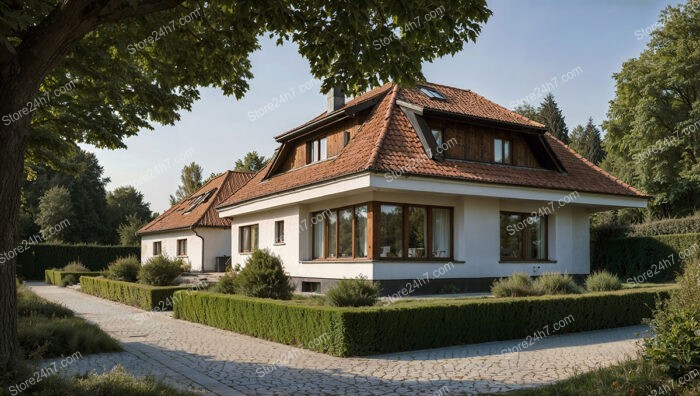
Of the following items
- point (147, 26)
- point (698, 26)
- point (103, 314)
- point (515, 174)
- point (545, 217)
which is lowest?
point (103, 314)

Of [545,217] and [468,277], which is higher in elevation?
[545,217]

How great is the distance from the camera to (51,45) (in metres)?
6.53

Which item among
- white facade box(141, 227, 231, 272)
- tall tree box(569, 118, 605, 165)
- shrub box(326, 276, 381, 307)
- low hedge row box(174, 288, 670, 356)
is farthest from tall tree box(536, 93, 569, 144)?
shrub box(326, 276, 381, 307)

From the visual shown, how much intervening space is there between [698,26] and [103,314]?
122 feet

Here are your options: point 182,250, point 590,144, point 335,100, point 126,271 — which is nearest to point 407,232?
point 335,100

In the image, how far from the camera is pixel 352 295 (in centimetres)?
1165

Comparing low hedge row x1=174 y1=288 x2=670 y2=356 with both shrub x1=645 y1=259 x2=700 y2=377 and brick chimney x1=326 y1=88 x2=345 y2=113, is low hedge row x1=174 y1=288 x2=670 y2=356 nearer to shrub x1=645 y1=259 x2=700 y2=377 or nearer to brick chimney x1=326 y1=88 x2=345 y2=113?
shrub x1=645 y1=259 x2=700 y2=377

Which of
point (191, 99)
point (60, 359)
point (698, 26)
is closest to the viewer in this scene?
point (60, 359)

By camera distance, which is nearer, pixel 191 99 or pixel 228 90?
pixel 228 90

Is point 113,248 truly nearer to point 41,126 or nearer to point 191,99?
point 41,126

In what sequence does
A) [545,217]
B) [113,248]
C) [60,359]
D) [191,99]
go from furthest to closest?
[113,248] → [545,217] → [191,99] → [60,359]

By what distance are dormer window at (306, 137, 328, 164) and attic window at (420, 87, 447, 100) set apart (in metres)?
4.03

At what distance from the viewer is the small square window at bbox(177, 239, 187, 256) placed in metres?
34.3

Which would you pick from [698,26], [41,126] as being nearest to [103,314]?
[41,126]
